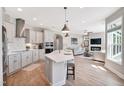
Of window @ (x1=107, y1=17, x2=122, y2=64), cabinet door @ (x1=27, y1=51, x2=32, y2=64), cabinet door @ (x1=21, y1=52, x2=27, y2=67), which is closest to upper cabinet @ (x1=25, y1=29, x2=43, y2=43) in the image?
cabinet door @ (x1=27, y1=51, x2=32, y2=64)

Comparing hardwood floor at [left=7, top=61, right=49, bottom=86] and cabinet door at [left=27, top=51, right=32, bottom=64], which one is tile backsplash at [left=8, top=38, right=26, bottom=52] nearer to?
cabinet door at [left=27, top=51, right=32, bottom=64]

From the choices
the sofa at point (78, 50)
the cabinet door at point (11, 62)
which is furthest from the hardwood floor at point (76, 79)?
the sofa at point (78, 50)

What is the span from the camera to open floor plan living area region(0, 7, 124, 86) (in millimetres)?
3852

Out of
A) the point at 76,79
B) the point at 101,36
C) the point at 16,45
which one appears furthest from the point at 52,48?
the point at 101,36

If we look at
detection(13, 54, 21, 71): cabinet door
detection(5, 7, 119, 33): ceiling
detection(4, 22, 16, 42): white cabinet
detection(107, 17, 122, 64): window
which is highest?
detection(5, 7, 119, 33): ceiling

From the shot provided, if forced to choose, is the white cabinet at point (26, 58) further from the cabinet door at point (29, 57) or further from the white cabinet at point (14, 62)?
the white cabinet at point (14, 62)

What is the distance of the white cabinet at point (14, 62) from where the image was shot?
4.57m

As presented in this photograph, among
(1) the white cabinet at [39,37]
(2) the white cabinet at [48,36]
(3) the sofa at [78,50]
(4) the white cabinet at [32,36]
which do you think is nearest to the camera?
(4) the white cabinet at [32,36]

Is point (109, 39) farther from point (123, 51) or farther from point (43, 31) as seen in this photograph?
point (43, 31)

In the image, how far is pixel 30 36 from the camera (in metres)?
7.24

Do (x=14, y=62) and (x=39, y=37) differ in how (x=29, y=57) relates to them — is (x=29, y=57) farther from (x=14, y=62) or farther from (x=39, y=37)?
(x=39, y=37)

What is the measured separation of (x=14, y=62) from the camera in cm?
485
